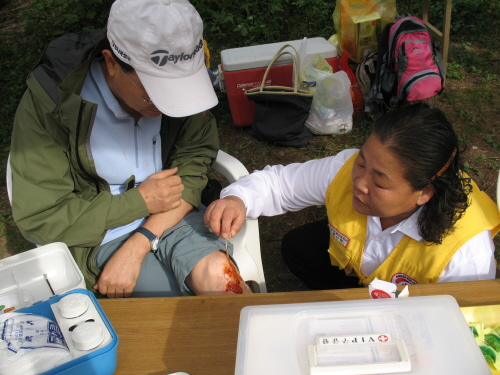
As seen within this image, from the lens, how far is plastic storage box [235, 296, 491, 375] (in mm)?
735

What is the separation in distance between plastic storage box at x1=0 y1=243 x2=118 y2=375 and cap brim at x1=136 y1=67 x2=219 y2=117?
0.55m

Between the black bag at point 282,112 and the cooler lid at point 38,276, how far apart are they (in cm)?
236

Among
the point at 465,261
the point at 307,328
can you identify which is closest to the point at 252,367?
the point at 307,328

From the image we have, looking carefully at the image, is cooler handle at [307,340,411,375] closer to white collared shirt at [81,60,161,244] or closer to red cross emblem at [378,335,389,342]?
red cross emblem at [378,335,389,342]

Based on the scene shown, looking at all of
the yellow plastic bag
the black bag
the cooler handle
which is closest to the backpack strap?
the yellow plastic bag

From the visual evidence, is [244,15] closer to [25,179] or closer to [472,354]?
[25,179]

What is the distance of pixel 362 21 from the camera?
374 cm

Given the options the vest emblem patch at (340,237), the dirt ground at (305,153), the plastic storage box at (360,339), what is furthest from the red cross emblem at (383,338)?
the dirt ground at (305,153)

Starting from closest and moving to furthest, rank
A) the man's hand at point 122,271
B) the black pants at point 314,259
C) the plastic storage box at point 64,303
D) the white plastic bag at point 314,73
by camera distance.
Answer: the plastic storage box at point 64,303
the man's hand at point 122,271
the black pants at point 314,259
the white plastic bag at point 314,73

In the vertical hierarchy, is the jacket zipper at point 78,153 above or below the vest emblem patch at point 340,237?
above

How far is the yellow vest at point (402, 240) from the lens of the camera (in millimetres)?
1271

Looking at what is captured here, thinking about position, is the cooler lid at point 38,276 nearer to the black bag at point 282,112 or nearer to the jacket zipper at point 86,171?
the jacket zipper at point 86,171

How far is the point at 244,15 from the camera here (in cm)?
525

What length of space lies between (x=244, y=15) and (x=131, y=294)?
4542 mm
